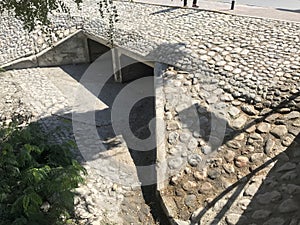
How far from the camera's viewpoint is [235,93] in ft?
25.3

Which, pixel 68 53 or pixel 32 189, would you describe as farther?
pixel 68 53

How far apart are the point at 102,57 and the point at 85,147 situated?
6.97 meters

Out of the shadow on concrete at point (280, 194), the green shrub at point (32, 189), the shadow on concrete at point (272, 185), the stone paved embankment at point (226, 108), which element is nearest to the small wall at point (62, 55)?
the stone paved embankment at point (226, 108)

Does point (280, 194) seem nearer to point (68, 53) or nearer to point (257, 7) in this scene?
point (68, 53)

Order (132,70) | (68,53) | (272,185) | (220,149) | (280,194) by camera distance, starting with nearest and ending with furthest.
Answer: (280,194) → (272,185) → (220,149) → (132,70) → (68,53)

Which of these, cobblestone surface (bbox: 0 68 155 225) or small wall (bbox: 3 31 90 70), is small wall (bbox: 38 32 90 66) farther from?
cobblestone surface (bbox: 0 68 155 225)

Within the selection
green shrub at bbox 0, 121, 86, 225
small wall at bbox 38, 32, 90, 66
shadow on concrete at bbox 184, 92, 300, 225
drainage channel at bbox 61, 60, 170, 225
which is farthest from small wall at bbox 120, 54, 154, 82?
shadow on concrete at bbox 184, 92, 300, 225

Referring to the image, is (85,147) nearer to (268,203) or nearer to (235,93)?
(235,93)

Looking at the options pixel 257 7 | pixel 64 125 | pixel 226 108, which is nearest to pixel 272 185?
pixel 226 108

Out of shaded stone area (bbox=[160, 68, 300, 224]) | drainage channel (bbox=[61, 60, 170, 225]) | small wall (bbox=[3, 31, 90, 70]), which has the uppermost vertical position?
shaded stone area (bbox=[160, 68, 300, 224])

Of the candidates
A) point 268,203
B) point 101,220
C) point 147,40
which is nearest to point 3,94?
point 147,40

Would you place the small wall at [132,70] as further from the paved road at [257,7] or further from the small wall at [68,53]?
the paved road at [257,7]

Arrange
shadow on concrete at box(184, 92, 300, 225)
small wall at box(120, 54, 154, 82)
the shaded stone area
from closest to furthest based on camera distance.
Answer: shadow on concrete at box(184, 92, 300, 225) → the shaded stone area → small wall at box(120, 54, 154, 82)

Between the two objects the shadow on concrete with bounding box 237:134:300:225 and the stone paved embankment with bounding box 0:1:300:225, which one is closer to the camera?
the shadow on concrete with bounding box 237:134:300:225
